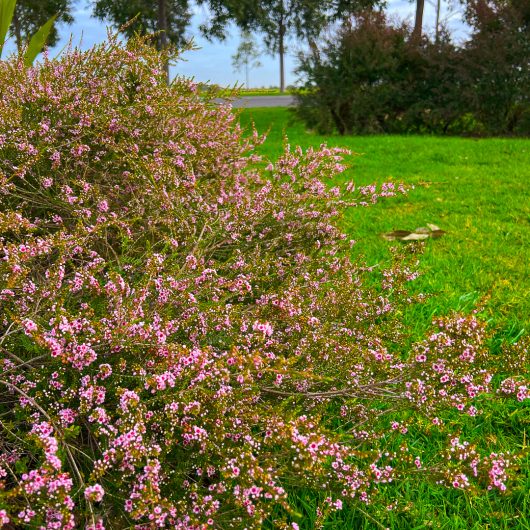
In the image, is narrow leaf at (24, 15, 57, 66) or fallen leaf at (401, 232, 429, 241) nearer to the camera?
narrow leaf at (24, 15, 57, 66)

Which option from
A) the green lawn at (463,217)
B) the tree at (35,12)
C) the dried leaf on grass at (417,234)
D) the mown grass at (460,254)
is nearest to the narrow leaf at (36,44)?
the green lawn at (463,217)

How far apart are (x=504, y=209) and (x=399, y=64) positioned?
10.3 metres

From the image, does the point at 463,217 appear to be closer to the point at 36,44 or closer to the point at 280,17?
the point at 36,44

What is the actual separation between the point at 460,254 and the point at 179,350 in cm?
349

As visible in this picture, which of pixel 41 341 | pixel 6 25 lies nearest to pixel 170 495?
pixel 41 341

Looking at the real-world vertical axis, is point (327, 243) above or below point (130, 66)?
below

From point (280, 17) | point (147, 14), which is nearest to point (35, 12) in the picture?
point (147, 14)

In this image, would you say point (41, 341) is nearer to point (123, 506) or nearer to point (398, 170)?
point (123, 506)

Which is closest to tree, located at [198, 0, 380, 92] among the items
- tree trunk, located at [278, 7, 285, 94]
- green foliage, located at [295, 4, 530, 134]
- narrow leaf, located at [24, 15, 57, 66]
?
tree trunk, located at [278, 7, 285, 94]

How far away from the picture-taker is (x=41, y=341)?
1556mm

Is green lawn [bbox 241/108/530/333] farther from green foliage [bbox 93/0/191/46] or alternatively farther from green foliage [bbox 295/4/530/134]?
green foliage [bbox 93/0/191/46]

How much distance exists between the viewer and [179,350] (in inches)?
68.9

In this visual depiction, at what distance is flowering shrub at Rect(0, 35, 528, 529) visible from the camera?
1.64 metres

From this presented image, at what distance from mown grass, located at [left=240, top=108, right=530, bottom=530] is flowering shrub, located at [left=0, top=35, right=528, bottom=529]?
0.39 feet
